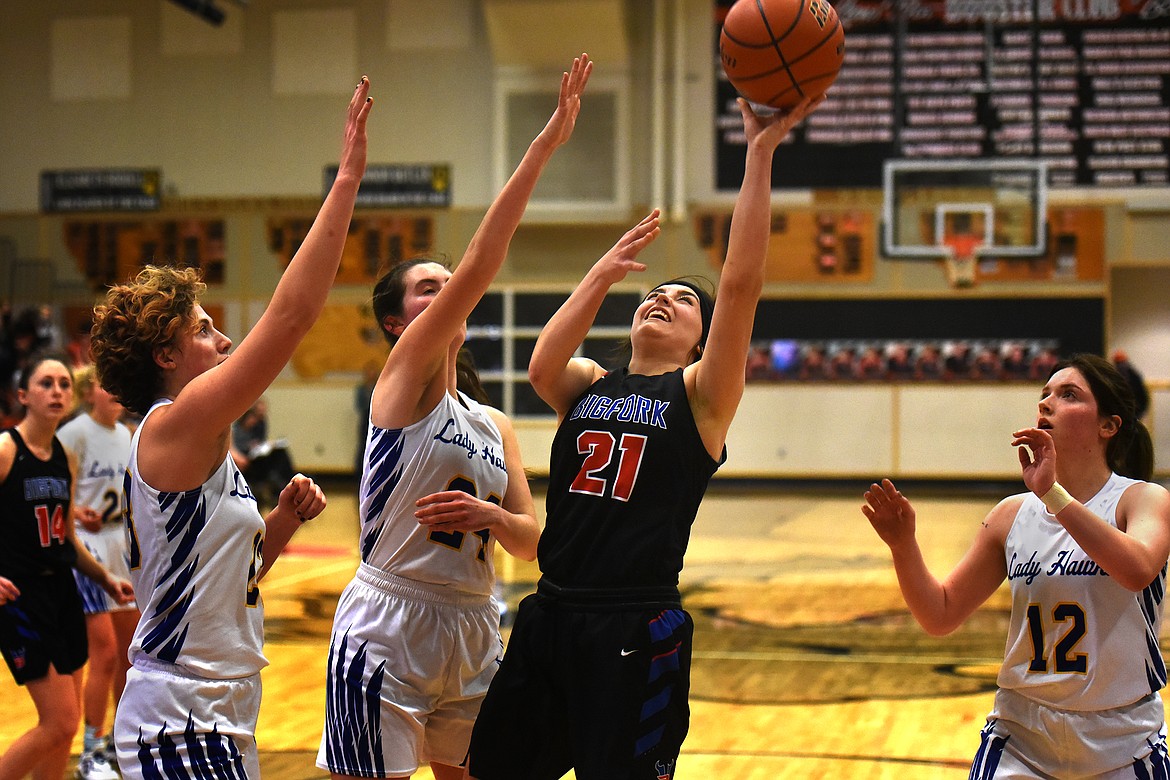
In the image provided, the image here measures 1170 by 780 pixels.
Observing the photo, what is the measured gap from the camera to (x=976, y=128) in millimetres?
14969

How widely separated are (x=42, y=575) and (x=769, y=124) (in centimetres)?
302

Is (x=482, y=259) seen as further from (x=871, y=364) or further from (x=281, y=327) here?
(x=871, y=364)

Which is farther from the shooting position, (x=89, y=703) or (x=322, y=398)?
(x=322, y=398)

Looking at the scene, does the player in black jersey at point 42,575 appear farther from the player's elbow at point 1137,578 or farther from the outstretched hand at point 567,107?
the player's elbow at point 1137,578

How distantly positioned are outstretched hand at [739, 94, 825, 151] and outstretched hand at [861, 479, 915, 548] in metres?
0.87

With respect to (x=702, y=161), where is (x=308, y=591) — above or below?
below

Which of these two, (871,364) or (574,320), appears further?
(871,364)

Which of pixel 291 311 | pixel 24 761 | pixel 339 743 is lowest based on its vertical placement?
pixel 24 761

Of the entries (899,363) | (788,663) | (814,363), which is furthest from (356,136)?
(899,363)

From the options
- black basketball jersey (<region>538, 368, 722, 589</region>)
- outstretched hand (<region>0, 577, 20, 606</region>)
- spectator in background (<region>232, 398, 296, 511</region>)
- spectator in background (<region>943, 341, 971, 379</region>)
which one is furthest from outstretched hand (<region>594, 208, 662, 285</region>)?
spectator in background (<region>943, 341, 971, 379</region>)

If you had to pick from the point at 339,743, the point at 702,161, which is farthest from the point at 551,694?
the point at 702,161

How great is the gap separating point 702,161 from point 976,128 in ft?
11.5

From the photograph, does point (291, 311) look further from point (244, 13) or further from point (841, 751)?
point (244, 13)

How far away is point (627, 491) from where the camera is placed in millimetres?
2533
